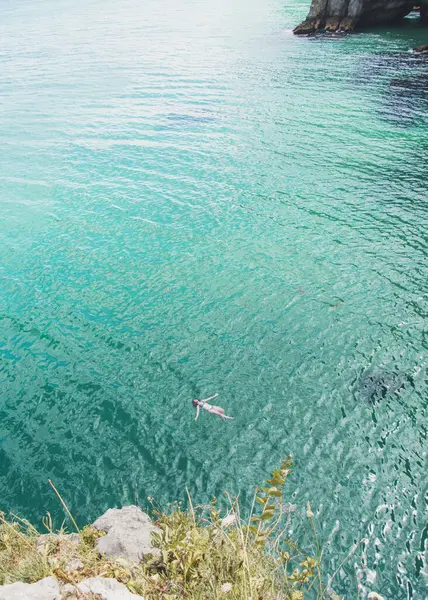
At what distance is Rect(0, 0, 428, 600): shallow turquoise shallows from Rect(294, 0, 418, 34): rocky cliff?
91.7ft

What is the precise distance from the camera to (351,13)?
5841 centimetres

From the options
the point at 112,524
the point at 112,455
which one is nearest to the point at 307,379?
the point at 112,455

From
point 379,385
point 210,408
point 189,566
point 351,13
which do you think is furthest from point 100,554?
point 351,13

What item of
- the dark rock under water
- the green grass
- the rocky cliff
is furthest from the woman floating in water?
the rocky cliff

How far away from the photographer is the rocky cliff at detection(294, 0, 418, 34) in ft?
192

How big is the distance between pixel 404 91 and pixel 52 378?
35.9 metres

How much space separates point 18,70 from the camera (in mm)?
51656

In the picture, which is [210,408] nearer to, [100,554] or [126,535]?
[126,535]

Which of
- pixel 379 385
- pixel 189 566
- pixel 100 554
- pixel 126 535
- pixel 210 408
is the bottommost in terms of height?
pixel 210 408

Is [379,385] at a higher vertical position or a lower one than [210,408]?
higher

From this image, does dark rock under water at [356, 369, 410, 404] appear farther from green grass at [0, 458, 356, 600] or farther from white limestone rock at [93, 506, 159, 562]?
white limestone rock at [93, 506, 159, 562]

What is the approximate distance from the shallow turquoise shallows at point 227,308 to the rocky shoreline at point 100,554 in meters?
1.79

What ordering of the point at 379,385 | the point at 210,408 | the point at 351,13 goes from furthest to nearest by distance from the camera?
the point at 351,13 → the point at 379,385 → the point at 210,408

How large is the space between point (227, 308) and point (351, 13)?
2343 inches
